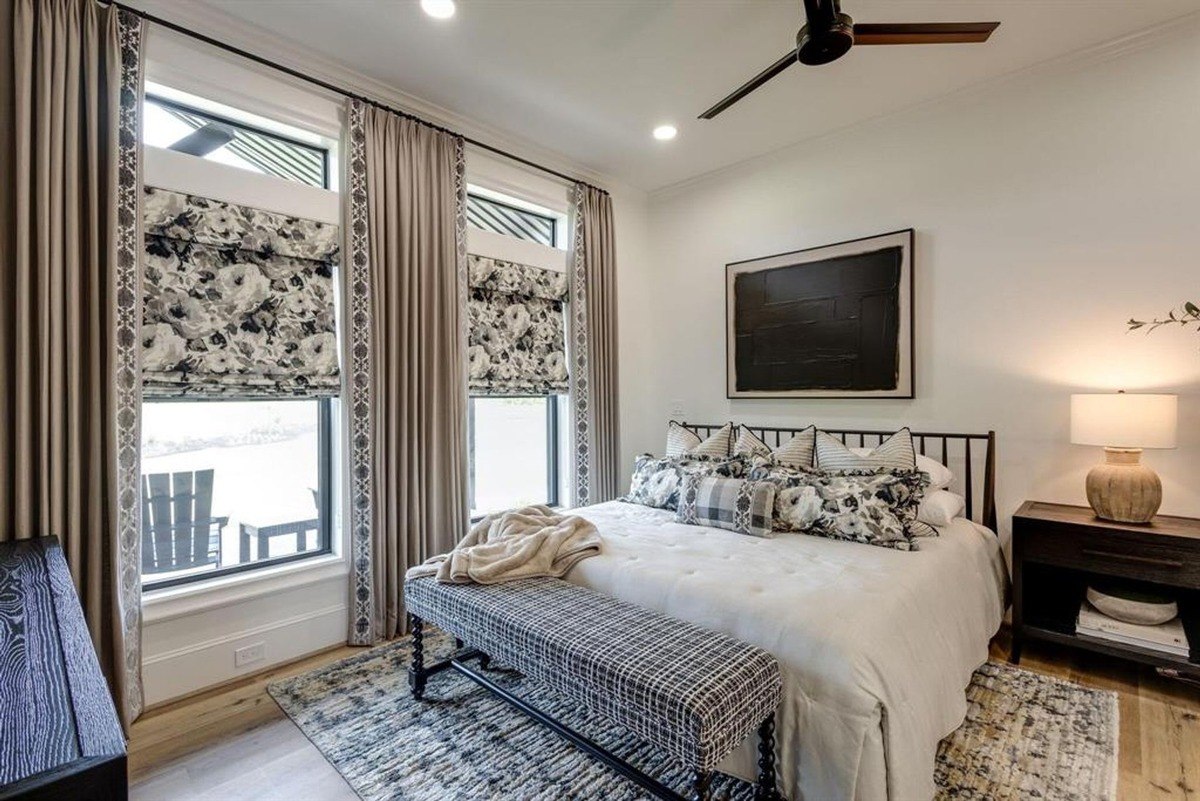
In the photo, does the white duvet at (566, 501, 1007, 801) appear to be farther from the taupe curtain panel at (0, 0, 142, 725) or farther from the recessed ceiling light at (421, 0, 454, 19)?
the recessed ceiling light at (421, 0, 454, 19)

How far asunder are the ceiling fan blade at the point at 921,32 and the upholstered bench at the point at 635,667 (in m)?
2.18

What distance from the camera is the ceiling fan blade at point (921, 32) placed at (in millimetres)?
1973

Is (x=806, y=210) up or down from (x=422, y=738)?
up

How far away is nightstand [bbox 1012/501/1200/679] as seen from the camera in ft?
7.61

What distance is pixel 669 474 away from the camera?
3.34 metres

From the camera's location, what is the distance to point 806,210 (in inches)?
149

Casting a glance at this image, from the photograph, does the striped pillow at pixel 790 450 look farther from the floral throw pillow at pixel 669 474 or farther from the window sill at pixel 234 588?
the window sill at pixel 234 588

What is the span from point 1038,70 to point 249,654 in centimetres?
495

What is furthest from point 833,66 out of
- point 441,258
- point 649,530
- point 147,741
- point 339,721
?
point 147,741

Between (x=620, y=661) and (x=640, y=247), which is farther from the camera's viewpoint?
(x=640, y=247)

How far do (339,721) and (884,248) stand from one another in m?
3.76

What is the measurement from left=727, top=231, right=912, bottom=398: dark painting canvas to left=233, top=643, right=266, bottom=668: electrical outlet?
326 cm

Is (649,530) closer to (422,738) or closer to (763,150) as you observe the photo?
(422,738)

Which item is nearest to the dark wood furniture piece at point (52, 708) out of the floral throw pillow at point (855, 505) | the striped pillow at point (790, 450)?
the floral throw pillow at point (855, 505)
